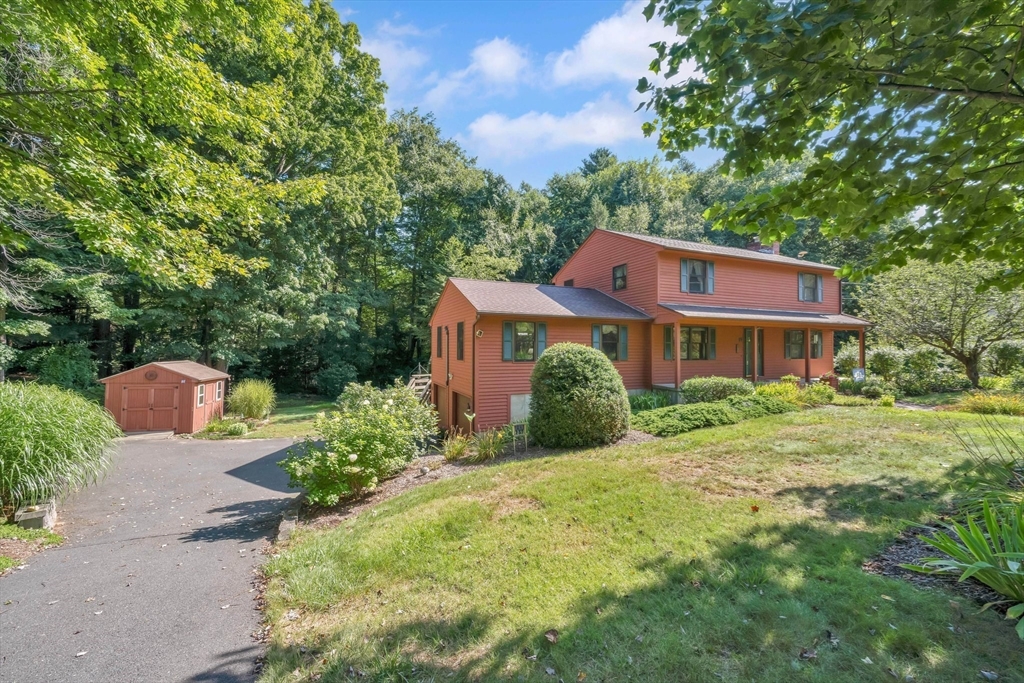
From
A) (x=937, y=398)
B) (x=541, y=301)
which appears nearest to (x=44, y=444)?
(x=541, y=301)

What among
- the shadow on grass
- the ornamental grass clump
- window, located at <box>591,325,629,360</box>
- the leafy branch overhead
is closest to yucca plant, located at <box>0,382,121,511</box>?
the ornamental grass clump

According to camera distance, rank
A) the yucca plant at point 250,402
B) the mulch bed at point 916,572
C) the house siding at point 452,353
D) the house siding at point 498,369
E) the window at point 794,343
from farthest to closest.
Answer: the window at point 794,343
the yucca plant at point 250,402
the house siding at point 452,353
the house siding at point 498,369
the mulch bed at point 916,572

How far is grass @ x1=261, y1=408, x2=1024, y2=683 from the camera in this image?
107 inches

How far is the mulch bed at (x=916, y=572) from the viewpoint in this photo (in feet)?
10.1

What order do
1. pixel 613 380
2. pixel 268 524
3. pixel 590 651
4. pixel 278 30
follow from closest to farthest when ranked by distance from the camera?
pixel 590 651 → pixel 268 524 → pixel 278 30 → pixel 613 380

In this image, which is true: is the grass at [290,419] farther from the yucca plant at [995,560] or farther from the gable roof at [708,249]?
the yucca plant at [995,560]

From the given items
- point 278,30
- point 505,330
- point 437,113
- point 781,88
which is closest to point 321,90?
point 437,113

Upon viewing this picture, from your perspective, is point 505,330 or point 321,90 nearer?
point 505,330

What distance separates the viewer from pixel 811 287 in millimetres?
19391

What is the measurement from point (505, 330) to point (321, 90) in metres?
17.4

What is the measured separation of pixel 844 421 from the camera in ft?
31.6

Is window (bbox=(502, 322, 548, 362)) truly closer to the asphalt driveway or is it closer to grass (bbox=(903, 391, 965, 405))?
the asphalt driveway

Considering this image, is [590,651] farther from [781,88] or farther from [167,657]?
[781,88]

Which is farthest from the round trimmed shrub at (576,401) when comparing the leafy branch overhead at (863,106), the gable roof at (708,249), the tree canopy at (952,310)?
the tree canopy at (952,310)
